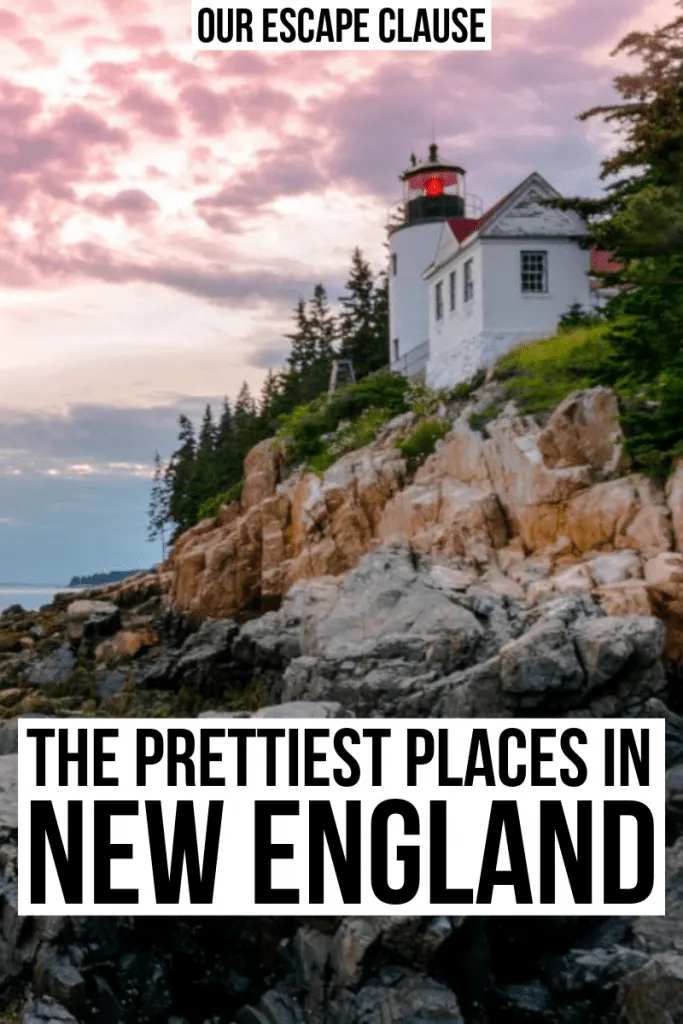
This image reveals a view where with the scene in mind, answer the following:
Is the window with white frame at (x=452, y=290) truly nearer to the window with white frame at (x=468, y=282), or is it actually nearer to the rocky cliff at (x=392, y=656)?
the window with white frame at (x=468, y=282)

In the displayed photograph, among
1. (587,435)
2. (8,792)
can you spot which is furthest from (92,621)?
(8,792)

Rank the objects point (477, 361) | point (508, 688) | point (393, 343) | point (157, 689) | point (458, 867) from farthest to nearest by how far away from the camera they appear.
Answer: point (393, 343) < point (477, 361) < point (157, 689) < point (508, 688) < point (458, 867)

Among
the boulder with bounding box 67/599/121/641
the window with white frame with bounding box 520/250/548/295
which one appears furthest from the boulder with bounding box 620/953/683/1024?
the window with white frame with bounding box 520/250/548/295

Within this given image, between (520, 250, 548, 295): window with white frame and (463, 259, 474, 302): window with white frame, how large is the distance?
1.89 m

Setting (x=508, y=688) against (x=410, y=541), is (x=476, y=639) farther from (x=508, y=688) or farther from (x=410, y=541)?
(x=410, y=541)

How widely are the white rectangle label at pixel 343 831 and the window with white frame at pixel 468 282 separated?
25.5 m

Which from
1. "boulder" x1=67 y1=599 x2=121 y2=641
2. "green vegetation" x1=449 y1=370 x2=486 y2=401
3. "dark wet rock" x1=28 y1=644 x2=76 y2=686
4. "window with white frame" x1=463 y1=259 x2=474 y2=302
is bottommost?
"dark wet rock" x1=28 y1=644 x2=76 y2=686

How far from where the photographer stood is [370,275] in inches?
2217

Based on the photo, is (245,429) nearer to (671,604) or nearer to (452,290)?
(452,290)

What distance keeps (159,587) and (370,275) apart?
26398mm

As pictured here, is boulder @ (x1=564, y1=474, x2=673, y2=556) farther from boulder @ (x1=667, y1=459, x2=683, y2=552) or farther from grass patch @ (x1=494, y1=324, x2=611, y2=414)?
grass patch @ (x1=494, y1=324, x2=611, y2=414)

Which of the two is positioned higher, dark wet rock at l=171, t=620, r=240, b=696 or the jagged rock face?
the jagged rock face

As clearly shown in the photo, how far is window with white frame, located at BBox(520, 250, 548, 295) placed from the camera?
35312 millimetres

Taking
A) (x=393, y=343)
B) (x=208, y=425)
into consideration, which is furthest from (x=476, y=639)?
(x=208, y=425)
